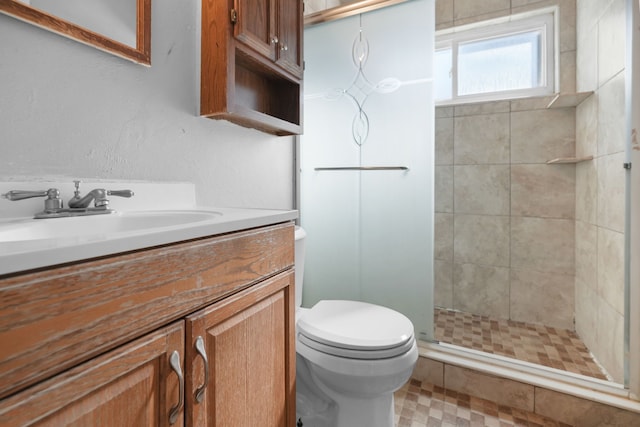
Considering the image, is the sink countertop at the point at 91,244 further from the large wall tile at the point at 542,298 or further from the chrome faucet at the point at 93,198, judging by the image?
the large wall tile at the point at 542,298

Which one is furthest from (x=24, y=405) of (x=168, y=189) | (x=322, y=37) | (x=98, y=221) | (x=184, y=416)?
(x=322, y=37)

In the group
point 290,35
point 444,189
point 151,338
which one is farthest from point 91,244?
point 444,189

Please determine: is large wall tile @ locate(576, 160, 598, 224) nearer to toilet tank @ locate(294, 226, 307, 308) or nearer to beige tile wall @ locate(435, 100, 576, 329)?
beige tile wall @ locate(435, 100, 576, 329)

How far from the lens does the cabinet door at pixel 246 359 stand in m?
0.59

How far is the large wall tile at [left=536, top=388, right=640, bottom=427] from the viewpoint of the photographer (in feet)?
4.28

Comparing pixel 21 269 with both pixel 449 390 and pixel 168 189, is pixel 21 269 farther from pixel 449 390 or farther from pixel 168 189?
pixel 449 390

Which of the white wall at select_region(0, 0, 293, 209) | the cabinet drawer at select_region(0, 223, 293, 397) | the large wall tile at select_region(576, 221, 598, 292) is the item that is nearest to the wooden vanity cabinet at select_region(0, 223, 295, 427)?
the cabinet drawer at select_region(0, 223, 293, 397)

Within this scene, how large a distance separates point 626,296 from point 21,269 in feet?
6.21

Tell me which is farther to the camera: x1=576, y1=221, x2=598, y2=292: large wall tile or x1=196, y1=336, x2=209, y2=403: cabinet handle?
x1=576, y1=221, x2=598, y2=292: large wall tile

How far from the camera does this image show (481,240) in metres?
2.42

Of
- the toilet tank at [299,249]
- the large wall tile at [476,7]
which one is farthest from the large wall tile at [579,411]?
the large wall tile at [476,7]

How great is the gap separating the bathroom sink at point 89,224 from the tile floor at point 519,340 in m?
1.75

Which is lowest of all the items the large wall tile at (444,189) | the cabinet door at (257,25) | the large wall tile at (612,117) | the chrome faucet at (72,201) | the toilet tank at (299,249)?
the toilet tank at (299,249)

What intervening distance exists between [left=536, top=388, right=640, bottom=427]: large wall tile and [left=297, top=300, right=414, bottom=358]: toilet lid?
808 mm
